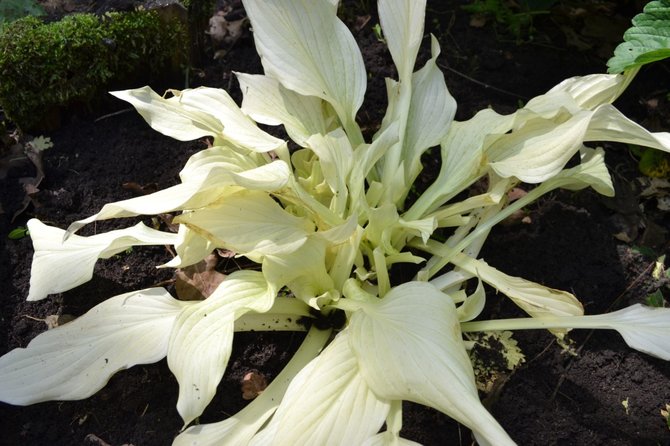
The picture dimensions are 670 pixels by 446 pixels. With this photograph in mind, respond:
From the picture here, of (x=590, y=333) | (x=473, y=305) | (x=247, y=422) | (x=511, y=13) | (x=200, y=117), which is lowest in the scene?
(x=590, y=333)

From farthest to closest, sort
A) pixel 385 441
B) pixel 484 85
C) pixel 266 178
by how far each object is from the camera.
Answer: pixel 484 85
pixel 266 178
pixel 385 441

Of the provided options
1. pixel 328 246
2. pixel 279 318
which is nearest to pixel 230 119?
pixel 328 246

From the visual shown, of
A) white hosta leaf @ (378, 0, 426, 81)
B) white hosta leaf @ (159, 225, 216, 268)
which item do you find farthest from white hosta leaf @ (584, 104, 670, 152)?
white hosta leaf @ (159, 225, 216, 268)

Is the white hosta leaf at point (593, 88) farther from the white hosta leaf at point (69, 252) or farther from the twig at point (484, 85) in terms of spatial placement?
the white hosta leaf at point (69, 252)

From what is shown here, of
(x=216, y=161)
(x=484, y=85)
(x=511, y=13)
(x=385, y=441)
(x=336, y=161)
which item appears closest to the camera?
(x=385, y=441)

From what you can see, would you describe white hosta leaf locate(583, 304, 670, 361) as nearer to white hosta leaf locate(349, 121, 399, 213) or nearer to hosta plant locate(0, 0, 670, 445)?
hosta plant locate(0, 0, 670, 445)

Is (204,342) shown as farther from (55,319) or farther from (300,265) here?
(55,319)
